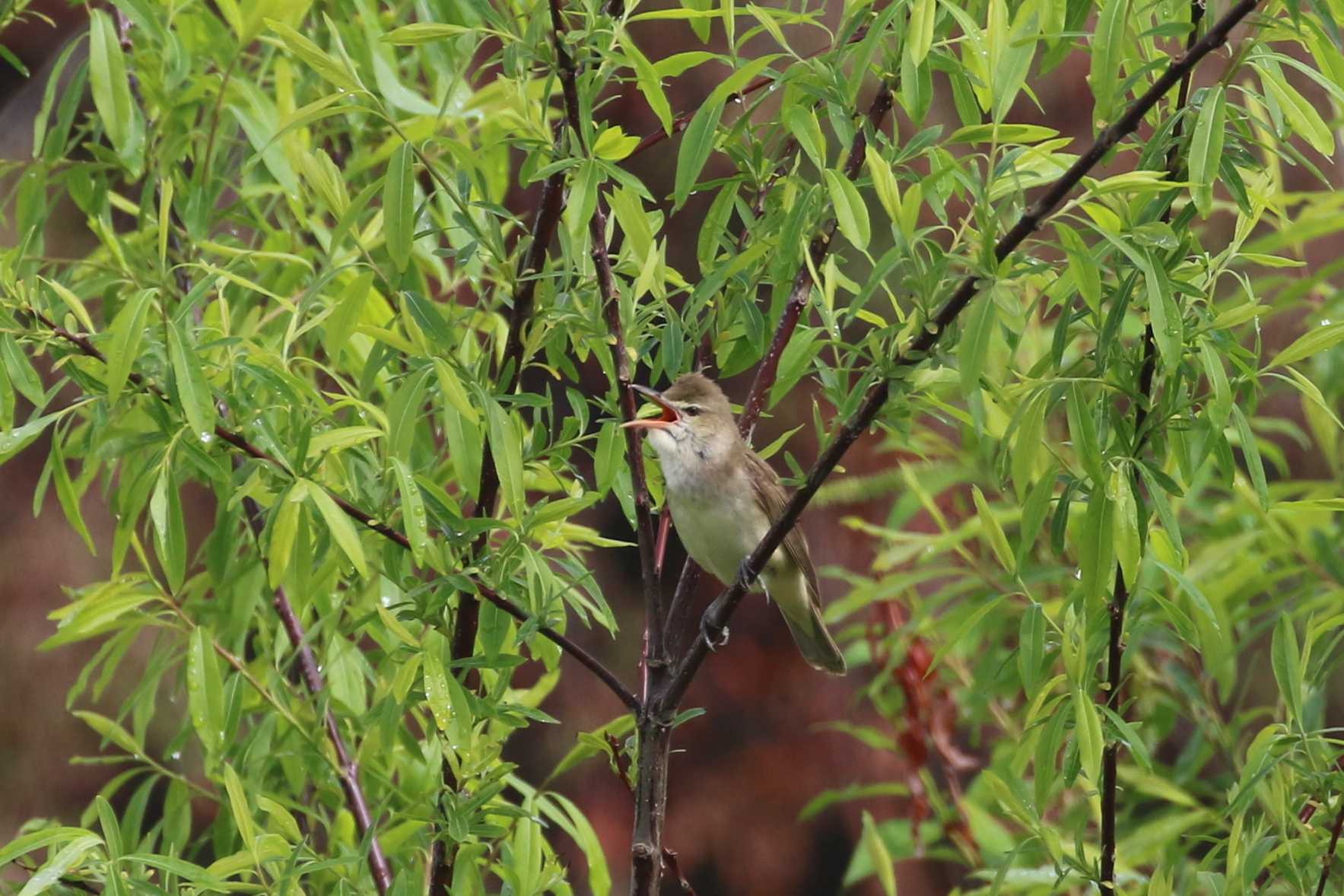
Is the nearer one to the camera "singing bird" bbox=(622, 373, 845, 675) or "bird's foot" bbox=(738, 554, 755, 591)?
"bird's foot" bbox=(738, 554, 755, 591)

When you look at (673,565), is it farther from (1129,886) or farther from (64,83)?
(64,83)

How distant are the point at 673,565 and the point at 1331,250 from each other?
207 centimetres

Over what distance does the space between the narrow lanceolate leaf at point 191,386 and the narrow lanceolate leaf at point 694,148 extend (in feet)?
1.72

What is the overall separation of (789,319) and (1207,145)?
64 cm

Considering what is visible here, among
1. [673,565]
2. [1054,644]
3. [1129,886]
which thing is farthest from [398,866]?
[673,565]

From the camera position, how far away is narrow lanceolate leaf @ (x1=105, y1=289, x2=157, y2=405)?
155 cm

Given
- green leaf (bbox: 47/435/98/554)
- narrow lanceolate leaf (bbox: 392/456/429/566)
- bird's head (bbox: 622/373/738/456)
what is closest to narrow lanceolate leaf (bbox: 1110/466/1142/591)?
narrow lanceolate leaf (bbox: 392/456/429/566)

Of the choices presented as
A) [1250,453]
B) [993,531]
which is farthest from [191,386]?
[1250,453]

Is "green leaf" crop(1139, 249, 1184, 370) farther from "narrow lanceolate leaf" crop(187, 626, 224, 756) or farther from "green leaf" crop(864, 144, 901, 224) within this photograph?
"narrow lanceolate leaf" crop(187, 626, 224, 756)

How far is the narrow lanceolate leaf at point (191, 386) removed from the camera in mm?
1554

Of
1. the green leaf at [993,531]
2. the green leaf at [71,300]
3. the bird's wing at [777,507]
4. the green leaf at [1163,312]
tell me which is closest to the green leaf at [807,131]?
the green leaf at [1163,312]

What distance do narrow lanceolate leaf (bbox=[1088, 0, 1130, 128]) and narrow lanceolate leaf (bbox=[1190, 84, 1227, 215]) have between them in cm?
9

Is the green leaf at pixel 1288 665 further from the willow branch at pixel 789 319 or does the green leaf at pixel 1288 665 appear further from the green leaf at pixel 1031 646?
the willow branch at pixel 789 319

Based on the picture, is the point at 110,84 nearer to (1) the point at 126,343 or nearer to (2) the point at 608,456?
(1) the point at 126,343
